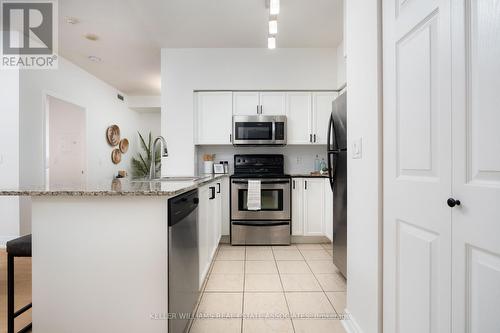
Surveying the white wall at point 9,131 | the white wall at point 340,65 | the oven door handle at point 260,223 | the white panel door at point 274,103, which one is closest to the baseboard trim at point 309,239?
the oven door handle at point 260,223

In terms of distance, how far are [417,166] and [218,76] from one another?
3.20 metres

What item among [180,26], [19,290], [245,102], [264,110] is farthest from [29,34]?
[264,110]

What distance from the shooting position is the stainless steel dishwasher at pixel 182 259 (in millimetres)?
1316

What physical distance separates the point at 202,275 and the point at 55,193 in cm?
129

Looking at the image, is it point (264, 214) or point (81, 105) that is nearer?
point (264, 214)

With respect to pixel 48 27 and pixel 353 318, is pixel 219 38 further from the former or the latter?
pixel 353 318

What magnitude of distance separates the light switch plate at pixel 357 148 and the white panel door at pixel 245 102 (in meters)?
2.31

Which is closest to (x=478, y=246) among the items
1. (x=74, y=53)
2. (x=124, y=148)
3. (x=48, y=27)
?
(x=48, y=27)

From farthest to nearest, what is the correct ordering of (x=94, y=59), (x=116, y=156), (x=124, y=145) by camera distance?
1. (x=124, y=145)
2. (x=116, y=156)
3. (x=94, y=59)

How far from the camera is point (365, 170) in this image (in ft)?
4.75

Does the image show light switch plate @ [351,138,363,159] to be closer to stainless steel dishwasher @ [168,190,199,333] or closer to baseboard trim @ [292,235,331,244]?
stainless steel dishwasher @ [168,190,199,333]

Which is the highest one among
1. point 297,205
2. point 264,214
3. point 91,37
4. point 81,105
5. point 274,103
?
point 91,37

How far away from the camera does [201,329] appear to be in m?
1.67

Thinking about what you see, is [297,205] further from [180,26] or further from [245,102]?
[180,26]
